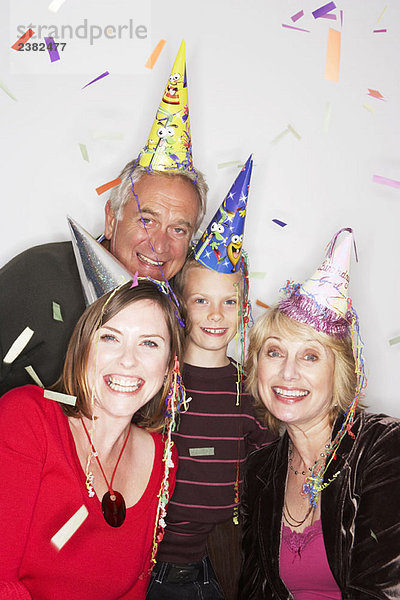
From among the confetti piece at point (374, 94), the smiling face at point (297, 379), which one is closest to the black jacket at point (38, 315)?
the smiling face at point (297, 379)

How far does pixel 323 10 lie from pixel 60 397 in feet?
6.59

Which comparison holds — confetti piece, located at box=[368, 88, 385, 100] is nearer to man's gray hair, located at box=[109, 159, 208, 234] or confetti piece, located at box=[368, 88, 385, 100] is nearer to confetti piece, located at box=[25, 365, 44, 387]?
man's gray hair, located at box=[109, 159, 208, 234]

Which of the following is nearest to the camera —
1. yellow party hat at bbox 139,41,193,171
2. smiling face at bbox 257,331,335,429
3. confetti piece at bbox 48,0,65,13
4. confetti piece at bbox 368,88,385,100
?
smiling face at bbox 257,331,335,429

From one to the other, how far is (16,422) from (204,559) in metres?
0.97

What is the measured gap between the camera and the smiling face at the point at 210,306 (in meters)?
2.30

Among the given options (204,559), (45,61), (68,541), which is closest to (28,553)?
(68,541)

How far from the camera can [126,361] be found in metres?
1.93

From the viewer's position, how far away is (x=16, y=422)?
1730 millimetres

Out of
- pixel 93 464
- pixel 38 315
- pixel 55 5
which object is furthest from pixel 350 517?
pixel 55 5

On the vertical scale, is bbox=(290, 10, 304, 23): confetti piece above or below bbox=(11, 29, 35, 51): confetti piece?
above

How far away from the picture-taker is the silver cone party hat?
1994 mm

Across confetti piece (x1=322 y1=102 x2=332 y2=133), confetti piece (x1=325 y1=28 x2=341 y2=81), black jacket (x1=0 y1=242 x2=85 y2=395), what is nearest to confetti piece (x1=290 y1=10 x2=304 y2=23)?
confetti piece (x1=325 y1=28 x2=341 y2=81)

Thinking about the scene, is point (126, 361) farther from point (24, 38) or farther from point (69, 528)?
point (24, 38)

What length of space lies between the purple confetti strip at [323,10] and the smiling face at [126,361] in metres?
1.63
